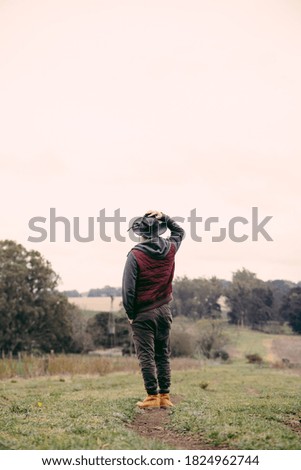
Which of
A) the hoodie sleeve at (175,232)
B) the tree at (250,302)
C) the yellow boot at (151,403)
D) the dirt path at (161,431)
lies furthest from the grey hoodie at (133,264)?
the tree at (250,302)

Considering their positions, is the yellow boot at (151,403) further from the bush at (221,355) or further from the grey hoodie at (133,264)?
the bush at (221,355)

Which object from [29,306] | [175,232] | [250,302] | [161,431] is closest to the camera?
[161,431]

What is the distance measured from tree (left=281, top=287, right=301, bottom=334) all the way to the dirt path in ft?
156

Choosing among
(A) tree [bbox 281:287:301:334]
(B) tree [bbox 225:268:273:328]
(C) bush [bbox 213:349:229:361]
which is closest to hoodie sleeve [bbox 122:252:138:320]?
(C) bush [bbox 213:349:229:361]

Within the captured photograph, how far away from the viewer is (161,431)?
699 centimetres

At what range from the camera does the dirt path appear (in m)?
6.18

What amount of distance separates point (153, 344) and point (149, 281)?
99 centimetres

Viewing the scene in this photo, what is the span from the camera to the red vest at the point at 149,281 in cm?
866

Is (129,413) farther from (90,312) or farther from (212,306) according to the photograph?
(212,306)

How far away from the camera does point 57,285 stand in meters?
51.4

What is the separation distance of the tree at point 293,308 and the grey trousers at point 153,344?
4680 centimetres

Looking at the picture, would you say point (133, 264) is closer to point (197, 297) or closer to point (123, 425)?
point (123, 425)

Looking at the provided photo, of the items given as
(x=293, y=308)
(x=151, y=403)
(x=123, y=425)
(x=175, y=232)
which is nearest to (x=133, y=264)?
(x=175, y=232)
